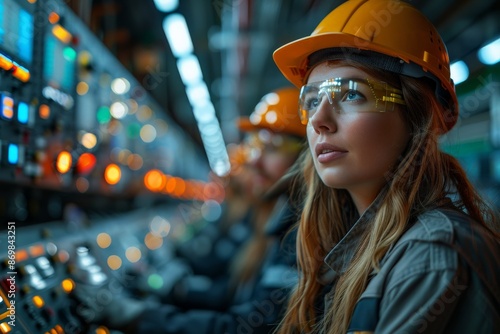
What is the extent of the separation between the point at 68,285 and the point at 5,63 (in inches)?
35.6

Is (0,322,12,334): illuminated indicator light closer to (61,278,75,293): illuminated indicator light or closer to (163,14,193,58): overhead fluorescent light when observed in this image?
(61,278,75,293): illuminated indicator light

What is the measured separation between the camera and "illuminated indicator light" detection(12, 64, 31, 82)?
5.47ft

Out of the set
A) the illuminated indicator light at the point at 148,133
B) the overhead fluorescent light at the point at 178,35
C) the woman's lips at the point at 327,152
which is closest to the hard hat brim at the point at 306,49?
the woman's lips at the point at 327,152

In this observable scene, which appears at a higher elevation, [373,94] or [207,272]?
[373,94]

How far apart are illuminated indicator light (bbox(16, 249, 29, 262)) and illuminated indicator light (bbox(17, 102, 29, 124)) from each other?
0.50 m

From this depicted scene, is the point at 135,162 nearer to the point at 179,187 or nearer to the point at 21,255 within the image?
the point at 21,255

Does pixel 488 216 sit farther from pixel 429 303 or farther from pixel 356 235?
pixel 429 303

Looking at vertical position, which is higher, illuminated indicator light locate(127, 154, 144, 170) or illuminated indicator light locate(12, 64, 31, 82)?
illuminated indicator light locate(12, 64, 31, 82)

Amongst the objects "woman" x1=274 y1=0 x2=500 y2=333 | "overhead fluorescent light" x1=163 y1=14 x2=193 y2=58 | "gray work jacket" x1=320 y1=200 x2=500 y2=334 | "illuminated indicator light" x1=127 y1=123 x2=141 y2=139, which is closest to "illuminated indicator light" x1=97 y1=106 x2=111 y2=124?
"illuminated indicator light" x1=127 y1=123 x2=141 y2=139

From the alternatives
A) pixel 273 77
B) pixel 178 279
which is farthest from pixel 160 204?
pixel 273 77

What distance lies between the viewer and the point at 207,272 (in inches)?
205

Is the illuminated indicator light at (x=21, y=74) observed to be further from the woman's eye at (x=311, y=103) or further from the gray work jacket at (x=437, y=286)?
the gray work jacket at (x=437, y=286)

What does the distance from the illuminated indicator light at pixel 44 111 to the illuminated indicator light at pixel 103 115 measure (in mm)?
848

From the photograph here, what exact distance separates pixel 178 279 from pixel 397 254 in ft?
9.72
